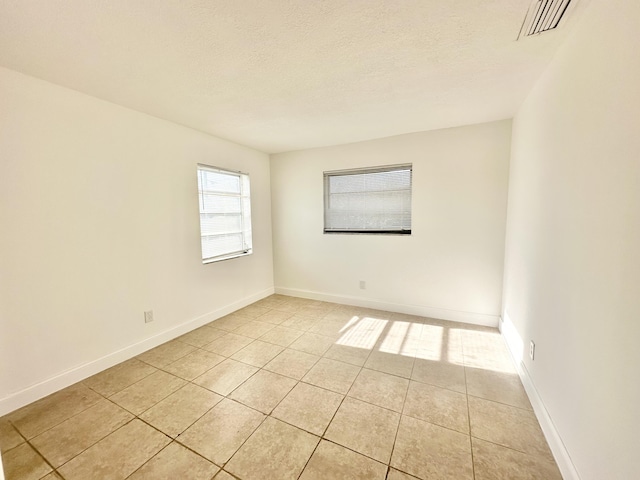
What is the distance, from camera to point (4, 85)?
5.80 ft

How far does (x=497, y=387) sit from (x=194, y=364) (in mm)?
2640

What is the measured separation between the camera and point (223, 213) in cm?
363

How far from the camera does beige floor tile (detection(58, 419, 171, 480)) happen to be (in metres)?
1.40

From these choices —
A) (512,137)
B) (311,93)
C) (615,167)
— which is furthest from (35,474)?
(512,137)

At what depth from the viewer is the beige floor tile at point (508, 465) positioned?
4.40 feet

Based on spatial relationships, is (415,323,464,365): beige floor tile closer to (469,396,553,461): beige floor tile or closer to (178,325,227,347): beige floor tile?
(469,396,553,461): beige floor tile

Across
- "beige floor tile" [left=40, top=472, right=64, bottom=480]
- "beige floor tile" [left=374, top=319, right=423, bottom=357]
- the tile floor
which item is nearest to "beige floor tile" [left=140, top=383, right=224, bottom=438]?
the tile floor

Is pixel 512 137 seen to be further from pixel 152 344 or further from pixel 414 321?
pixel 152 344

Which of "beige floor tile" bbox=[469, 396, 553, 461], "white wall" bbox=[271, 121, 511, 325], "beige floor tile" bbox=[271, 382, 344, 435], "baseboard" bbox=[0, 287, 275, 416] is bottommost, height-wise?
"beige floor tile" bbox=[271, 382, 344, 435]

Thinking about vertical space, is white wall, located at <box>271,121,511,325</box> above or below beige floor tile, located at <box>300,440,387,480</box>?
above

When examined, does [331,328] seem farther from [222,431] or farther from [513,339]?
[513,339]

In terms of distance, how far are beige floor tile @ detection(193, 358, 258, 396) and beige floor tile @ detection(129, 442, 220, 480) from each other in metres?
0.53

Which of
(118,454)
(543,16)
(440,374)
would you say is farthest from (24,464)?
(543,16)

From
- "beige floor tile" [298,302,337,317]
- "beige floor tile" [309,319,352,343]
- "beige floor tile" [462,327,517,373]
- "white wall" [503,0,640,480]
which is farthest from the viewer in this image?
"beige floor tile" [298,302,337,317]
